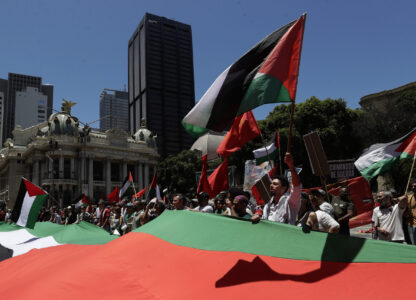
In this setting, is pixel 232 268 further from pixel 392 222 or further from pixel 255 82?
pixel 392 222

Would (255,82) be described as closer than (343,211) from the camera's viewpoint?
Yes

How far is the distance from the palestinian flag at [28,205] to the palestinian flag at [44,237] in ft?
1.53

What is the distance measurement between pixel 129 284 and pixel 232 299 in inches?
45.3

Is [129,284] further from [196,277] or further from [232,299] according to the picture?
[232,299]

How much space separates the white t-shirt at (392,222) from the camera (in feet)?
19.9

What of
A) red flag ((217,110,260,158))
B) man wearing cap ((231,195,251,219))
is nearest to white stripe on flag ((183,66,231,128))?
man wearing cap ((231,195,251,219))

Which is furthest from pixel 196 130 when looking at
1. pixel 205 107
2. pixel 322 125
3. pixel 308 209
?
pixel 322 125

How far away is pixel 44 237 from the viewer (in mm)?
8242

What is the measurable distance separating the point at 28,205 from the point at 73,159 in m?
50.9

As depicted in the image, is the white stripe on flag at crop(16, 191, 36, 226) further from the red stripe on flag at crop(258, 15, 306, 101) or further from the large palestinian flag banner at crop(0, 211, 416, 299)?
the red stripe on flag at crop(258, 15, 306, 101)

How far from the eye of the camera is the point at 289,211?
14.3ft

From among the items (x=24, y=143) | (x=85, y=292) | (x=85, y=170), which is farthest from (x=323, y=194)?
(x=24, y=143)

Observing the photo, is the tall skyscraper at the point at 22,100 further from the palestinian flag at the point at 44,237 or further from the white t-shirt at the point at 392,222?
the white t-shirt at the point at 392,222

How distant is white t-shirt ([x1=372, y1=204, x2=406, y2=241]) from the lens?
239 inches
